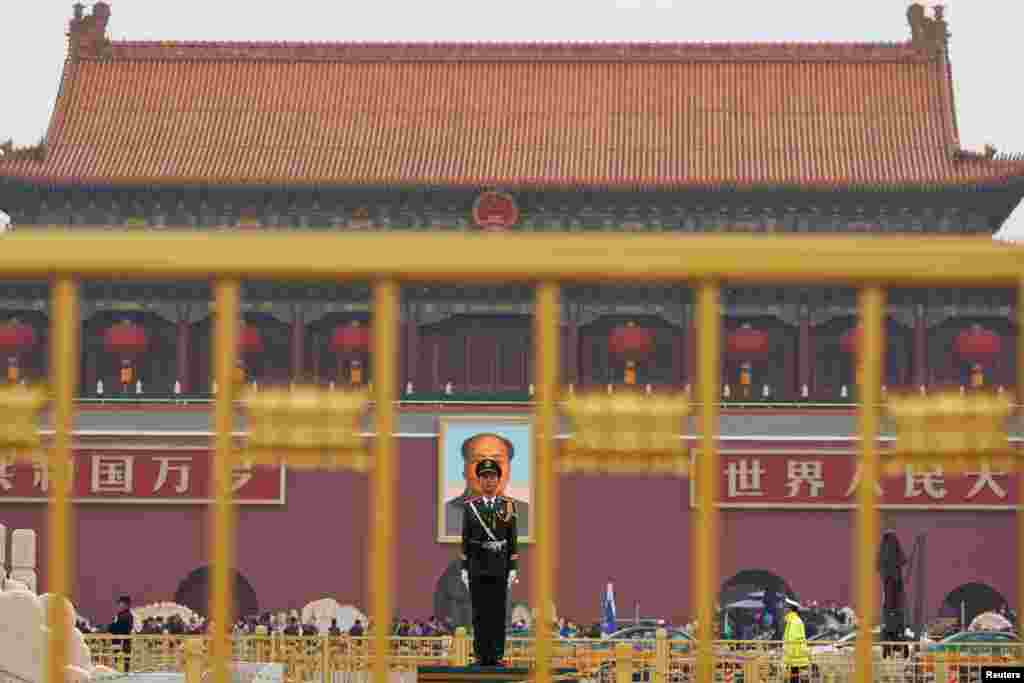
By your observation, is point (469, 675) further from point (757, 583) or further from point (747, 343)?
point (747, 343)

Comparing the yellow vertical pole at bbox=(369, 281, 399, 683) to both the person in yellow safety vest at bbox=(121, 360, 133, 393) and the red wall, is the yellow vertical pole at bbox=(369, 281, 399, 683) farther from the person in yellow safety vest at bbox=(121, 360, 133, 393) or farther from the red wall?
the person in yellow safety vest at bbox=(121, 360, 133, 393)

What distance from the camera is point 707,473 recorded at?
10.2 feet

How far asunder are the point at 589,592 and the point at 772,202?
6.17m

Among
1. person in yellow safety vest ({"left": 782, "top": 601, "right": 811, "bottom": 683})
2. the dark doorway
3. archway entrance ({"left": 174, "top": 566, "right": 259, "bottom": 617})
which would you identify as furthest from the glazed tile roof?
person in yellow safety vest ({"left": 782, "top": 601, "right": 811, "bottom": 683})

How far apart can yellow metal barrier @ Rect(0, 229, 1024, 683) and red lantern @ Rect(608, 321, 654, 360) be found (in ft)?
72.6

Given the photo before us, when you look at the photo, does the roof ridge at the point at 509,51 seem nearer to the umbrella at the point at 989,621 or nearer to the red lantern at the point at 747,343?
the red lantern at the point at 747,343

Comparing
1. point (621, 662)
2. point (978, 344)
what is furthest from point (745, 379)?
point (621, 662)

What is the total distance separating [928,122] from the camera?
90.6 ft

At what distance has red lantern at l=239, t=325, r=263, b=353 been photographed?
83.3 ft

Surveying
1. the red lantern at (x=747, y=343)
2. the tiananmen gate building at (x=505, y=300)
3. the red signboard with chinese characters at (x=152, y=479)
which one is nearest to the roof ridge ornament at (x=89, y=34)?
the tiananmen gate building at (x=505, y=300)

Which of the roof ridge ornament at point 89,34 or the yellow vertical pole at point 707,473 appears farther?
the roof ridge ornament at point 89,34

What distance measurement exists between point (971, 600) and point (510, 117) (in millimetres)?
9586

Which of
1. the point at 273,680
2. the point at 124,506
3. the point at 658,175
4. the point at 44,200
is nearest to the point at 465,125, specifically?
the point at 658,175

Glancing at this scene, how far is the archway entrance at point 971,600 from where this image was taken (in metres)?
23.5
